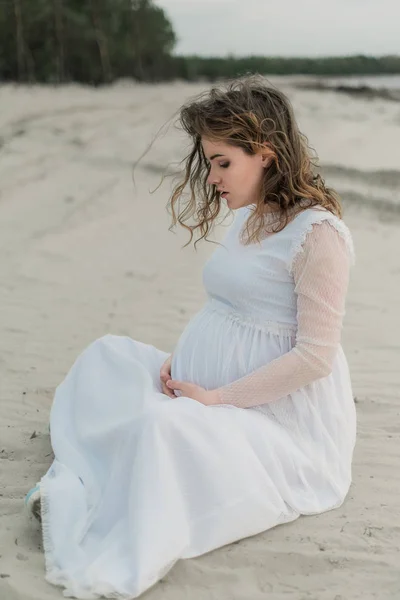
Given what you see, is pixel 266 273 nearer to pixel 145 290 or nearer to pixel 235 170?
pixel 235 170

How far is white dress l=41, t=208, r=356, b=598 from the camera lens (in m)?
2.25

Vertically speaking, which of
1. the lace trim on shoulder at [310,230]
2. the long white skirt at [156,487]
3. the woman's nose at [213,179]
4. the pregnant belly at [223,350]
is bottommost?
the long white skirt at [156,487]

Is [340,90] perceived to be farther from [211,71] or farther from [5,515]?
[5,515]

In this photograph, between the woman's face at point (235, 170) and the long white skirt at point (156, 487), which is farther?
the woman's face at point (235, 170)

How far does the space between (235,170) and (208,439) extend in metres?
0.85

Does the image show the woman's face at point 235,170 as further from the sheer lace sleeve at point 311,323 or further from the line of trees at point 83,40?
the line of trees at point 83,40

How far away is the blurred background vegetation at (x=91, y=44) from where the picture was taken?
46.3 ft

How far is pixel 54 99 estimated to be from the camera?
13406 millimetres

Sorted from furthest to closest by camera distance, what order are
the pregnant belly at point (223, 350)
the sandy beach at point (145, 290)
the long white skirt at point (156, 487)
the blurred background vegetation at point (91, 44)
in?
the blurred background vegetation at point (91, 44) < the pregnant belly at point (223, 350) < the sandy beach at point (145, 290) < the long white skirt at point (156, 487)

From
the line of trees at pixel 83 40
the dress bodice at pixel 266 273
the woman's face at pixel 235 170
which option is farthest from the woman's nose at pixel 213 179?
the line of trees at pixel 83 40

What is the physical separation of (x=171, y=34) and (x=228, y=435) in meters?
12.8

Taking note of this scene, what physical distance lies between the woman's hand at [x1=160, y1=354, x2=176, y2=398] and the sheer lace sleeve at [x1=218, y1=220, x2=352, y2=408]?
23 cm

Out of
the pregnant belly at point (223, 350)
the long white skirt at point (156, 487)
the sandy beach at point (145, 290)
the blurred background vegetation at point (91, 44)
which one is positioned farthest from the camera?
the blurred background vegetation at point (91, 44)

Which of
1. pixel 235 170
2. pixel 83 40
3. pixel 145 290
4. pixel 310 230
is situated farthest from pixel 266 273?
pixel 83 40
